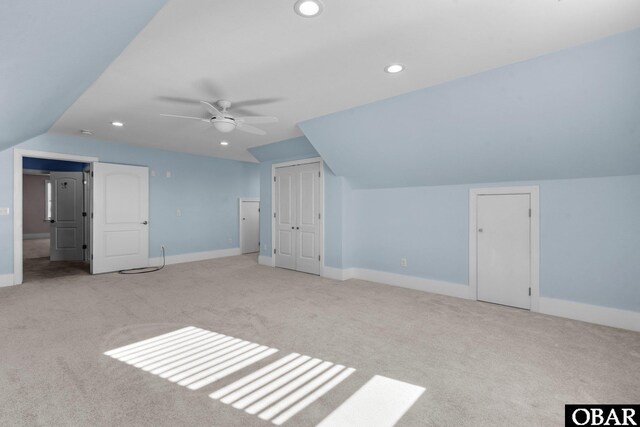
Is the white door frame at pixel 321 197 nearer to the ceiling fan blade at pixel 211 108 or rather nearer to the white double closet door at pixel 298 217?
the white double closet door at pixel 298 217

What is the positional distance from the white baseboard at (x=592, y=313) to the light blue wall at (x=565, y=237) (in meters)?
0.06

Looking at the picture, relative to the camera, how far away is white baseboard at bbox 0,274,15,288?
4.60 metres

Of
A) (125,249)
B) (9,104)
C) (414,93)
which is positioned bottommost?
(125,249)

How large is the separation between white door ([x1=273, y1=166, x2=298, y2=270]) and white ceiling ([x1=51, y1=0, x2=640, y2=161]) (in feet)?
7.55

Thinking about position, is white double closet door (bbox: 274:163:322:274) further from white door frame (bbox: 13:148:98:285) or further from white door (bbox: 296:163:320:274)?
white door frame (bbox: 13:148:98:285)

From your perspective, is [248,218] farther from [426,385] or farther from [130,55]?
[426,385]

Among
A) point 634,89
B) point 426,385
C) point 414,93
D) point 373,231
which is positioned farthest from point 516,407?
point 373,231

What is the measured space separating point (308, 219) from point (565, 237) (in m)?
3.77

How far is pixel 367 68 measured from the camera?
2.80 m

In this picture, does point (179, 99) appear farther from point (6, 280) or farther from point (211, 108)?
point (6, 280)

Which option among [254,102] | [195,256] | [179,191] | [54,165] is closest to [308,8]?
[254,102]

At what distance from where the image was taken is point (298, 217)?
5.88 metres

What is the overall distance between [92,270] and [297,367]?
504cm

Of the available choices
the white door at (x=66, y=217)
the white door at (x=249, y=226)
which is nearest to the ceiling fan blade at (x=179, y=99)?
the white door at (x=249, y=226)
